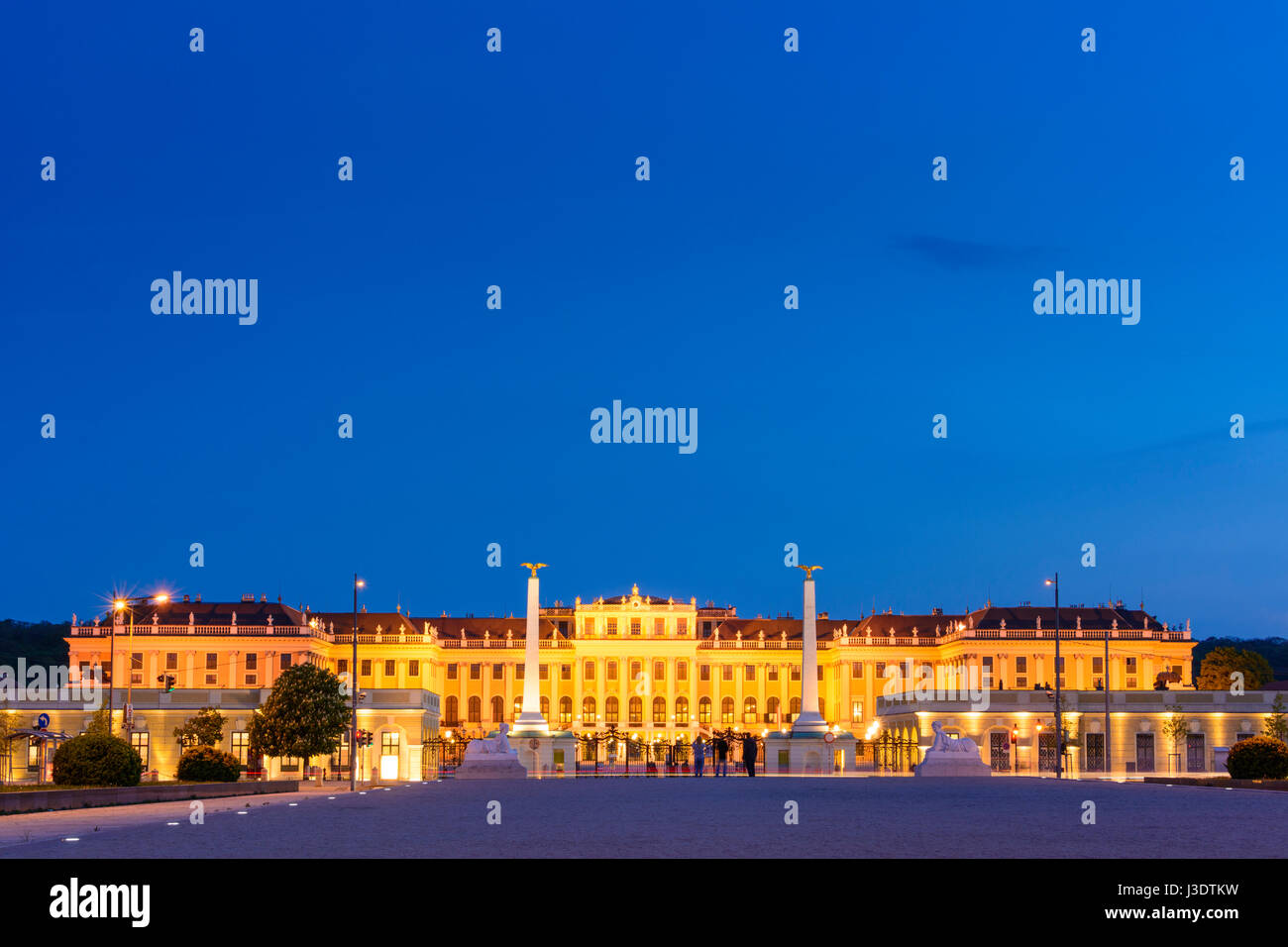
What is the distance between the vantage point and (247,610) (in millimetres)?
148500

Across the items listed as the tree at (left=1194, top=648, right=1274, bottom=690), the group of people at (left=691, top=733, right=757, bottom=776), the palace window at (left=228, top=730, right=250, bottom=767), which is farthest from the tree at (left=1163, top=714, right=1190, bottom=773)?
the tree at (left=1194, top=648, right=1274, bottom=690)

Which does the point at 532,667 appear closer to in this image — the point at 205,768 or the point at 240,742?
the point at 240,742

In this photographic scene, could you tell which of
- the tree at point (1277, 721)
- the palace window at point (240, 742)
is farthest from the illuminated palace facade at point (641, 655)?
the palace window at point (240, 742)

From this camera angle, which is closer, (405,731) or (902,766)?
(902,766)

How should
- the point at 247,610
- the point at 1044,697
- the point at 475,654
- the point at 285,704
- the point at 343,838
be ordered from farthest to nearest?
the point at 475,654 → the point at 247,610 → the point at 1044,697 → the point at 285,704 → the point at 343,838

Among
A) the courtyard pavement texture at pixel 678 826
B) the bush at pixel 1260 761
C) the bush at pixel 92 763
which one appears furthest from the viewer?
the bush at pixel 1260 761

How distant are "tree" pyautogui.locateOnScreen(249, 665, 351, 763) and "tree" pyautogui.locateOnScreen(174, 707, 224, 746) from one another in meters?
11.4

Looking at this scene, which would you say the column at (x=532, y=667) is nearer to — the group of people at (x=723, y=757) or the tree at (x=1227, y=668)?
the group of people at (x=723, y=757)

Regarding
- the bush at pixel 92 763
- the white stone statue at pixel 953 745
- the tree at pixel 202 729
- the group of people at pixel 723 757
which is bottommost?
the group of people at pixel 723 757

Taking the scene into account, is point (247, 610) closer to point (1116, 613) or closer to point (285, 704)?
point (1116, 613)

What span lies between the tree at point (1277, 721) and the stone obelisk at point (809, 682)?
22.6 meters

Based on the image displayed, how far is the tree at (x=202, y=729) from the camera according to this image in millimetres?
73125

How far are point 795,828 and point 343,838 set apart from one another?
806 centimetres
